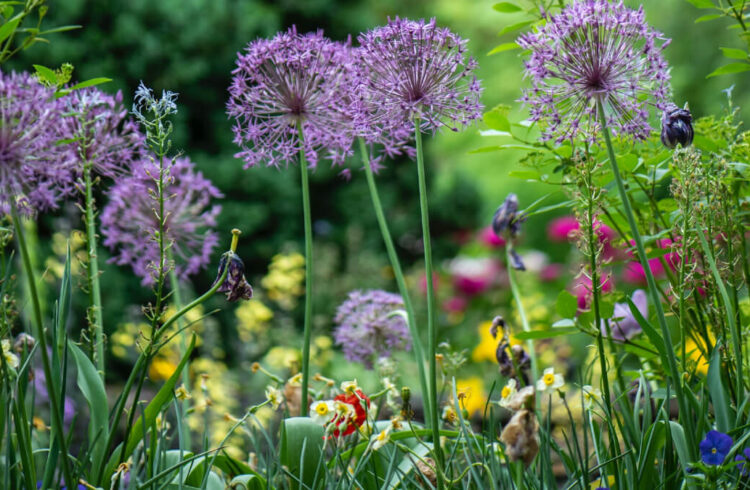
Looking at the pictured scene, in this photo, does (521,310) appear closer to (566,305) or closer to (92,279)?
(566,305)

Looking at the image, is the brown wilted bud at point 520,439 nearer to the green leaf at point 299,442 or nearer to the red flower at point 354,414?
the red flower at point 354,414

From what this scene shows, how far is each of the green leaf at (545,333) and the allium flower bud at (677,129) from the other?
1.59 feet

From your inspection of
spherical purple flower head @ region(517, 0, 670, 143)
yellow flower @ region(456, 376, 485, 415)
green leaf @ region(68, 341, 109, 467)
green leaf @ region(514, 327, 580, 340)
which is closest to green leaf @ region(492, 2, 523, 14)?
spherical purple flower head @ region(517, 0, 670, 143)

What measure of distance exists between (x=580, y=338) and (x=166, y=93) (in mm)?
5967

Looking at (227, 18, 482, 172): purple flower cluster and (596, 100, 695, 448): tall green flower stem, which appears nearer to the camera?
(596, 100, 695, 448): tall green flower stem

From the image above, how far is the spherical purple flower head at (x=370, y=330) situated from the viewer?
2402 mm

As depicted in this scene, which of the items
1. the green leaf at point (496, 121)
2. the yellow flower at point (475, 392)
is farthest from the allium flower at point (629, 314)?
the yellow flower at point (475, 392)

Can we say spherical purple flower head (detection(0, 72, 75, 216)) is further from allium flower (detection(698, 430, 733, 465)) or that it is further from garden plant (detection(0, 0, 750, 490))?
allium flower (detection(698, 430, 733, 465))

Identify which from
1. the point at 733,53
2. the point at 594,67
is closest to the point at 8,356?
the point at 594,67

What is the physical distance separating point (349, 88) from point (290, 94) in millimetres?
195

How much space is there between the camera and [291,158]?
179 cm

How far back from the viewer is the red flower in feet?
4.83

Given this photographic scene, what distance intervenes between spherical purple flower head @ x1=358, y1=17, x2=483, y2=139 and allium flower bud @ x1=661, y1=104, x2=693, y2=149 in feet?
1.13

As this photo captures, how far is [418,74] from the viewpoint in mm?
1434
